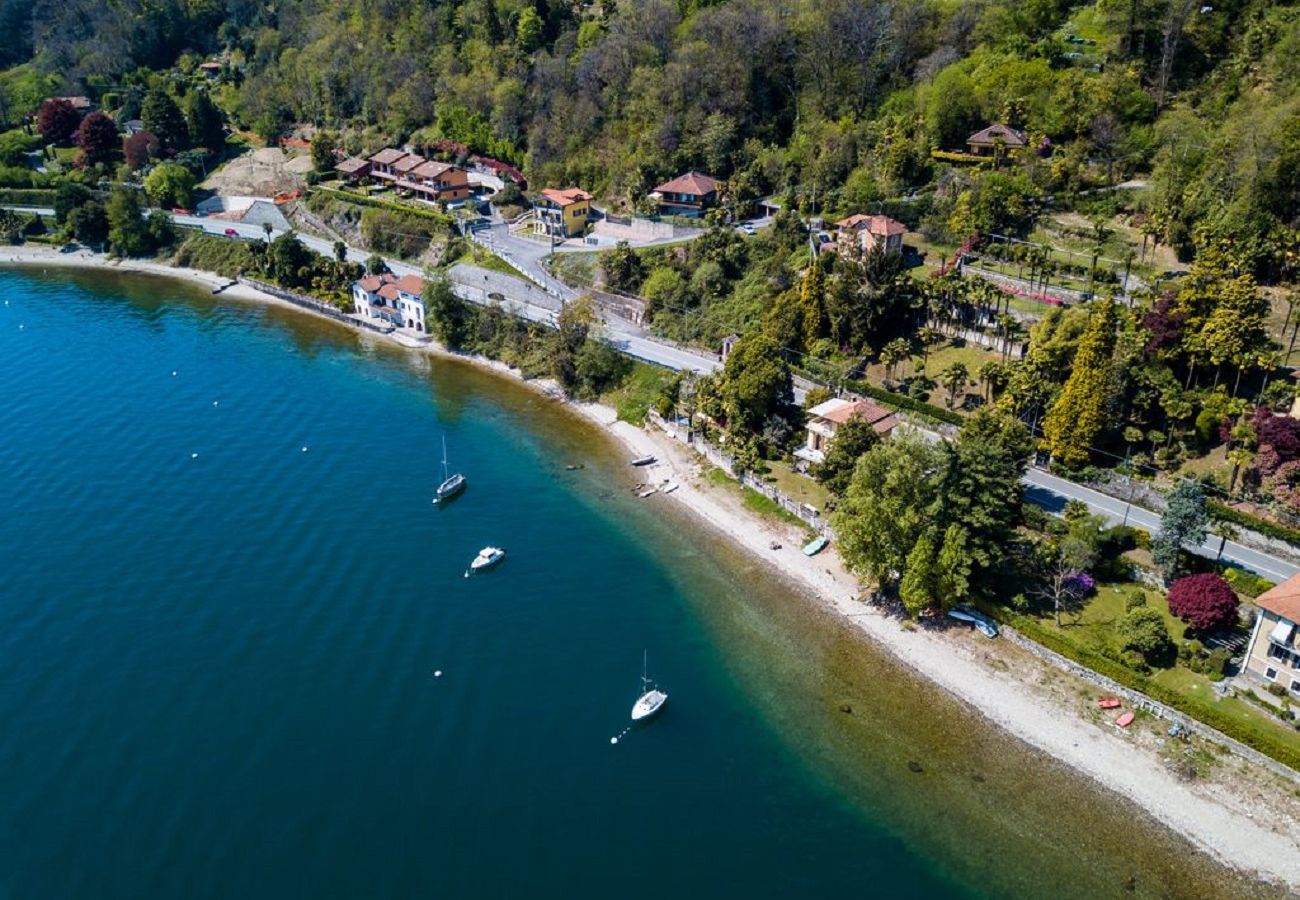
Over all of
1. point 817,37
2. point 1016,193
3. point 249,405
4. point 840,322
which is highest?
point 817,37

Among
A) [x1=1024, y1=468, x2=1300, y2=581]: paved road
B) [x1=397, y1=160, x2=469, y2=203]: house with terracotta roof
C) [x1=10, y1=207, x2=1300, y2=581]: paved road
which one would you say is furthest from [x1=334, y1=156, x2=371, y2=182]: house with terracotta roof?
[x1=1024, y1=468, x2=1300, y2=581]: paved road

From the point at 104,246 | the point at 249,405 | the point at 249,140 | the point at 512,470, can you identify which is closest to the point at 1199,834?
the point at 512,470

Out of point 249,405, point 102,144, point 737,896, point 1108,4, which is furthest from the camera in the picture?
point 102,144

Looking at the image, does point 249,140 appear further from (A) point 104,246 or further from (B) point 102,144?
(A) point 104,246

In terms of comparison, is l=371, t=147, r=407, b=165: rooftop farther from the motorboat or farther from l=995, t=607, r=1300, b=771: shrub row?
l=995, t=607, r=1300, b=771: shrub row

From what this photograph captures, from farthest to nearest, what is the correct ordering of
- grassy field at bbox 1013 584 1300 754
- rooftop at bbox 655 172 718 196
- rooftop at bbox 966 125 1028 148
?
rooftop at bbox 655 172 718 196 < rooftop at bbox 966 125 1028 148 < grassy field at bbox 1013 584 1300 754

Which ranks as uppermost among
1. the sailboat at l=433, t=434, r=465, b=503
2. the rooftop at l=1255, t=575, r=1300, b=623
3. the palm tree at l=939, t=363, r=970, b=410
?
the palm tree at l=939, t=363, r=970, b=410

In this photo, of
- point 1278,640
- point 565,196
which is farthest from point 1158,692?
point 565,196

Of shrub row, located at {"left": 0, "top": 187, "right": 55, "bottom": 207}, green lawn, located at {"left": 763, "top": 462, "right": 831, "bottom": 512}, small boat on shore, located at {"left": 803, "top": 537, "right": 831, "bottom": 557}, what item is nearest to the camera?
small boat on shore, located at {"left": 803, "top": 537, "right": 831, "bottom": 557}
